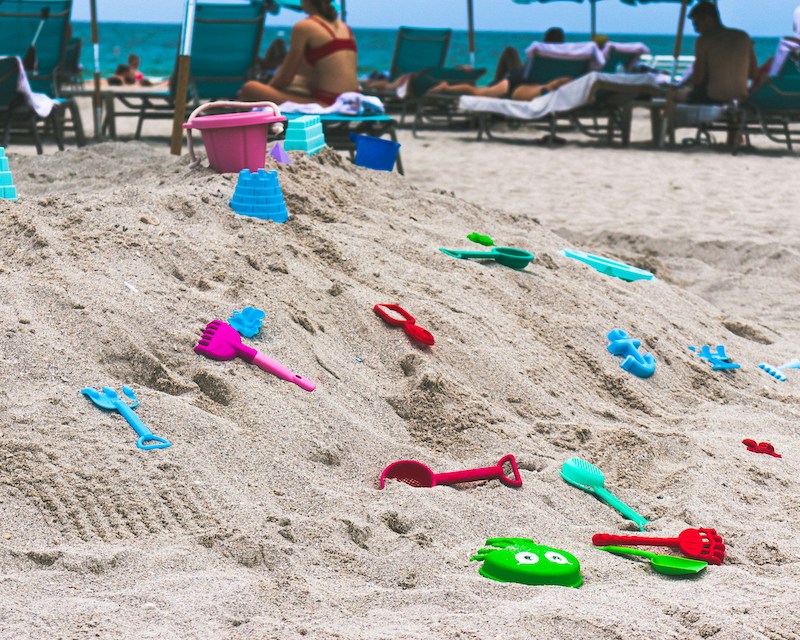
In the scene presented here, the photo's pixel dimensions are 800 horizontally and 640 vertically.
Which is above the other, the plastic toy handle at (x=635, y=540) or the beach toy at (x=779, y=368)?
the plastic toy handle at (x=635, y=540)

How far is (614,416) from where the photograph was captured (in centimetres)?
335

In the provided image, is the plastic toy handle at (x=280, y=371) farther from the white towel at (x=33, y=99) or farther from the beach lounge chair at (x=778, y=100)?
the beach lounge chair at (x=778, y=100)

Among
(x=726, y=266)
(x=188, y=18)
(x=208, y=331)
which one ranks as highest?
(x=188, y=18)

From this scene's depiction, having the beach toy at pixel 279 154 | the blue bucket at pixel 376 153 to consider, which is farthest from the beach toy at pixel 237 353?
the blue bucket at pixel 376 153

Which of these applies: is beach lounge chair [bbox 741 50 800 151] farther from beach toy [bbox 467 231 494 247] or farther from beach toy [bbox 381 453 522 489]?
beach toy [bbox 381 453 522 489]

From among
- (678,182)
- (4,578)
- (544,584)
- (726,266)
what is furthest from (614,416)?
(678,182)

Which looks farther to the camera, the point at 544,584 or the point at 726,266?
the point at 726,266

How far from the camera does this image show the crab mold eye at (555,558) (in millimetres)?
2268

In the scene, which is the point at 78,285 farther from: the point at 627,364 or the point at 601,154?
the point at 601,154

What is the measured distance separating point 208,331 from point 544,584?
1399mm

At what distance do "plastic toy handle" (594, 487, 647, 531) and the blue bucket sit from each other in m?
3.36

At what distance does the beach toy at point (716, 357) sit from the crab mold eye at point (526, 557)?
6.31ft

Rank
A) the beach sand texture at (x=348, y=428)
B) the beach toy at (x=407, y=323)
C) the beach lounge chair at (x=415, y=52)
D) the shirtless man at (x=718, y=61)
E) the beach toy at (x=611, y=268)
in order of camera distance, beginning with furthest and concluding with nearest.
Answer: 1. the beach lounge chair at (x=415, y=52)
2. the shirtless man at (x=718, y=61)
3. the beach toy at (x=611, y=268)
4. the beach toy at (x=407, y=323)
5. the beach sand texture at (x=348, y=428)

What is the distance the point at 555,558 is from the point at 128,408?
120 centimetres
